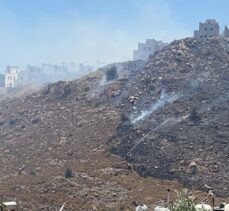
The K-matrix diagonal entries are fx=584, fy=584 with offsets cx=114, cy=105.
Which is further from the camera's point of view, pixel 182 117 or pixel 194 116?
pixel 182 117

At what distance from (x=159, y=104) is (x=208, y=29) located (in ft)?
110

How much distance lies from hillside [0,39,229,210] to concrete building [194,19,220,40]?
8.64 metres

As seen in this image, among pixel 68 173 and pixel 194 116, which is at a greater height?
pixel 194 116

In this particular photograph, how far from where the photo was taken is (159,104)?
80688 mm

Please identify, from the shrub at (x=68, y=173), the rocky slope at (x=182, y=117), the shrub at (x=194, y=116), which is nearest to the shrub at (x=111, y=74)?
the rocky slope at (x=182, y=117)

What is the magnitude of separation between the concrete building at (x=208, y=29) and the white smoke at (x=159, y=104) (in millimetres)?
28838

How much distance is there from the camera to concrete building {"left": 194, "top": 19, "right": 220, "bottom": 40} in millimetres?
107869

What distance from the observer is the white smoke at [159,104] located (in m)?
79.3

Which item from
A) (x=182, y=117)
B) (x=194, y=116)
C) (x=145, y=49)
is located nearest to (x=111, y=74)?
(x=182, y=117)

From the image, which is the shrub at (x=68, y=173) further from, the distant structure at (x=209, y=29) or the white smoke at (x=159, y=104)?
the distant structure at (x=209, y=29)

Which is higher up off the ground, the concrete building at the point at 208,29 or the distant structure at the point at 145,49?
the distant structure at the point at 145,49

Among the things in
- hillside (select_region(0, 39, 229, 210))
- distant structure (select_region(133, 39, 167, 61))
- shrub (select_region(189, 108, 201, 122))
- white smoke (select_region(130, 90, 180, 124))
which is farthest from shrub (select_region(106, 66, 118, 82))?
distant structure (select_region(133, 39, 167, 61))

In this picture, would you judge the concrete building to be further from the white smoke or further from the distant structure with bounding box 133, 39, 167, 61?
the distant structure with bounding box 133, 39, 167, 61

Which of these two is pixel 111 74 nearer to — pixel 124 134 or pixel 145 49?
pixel 124 134
